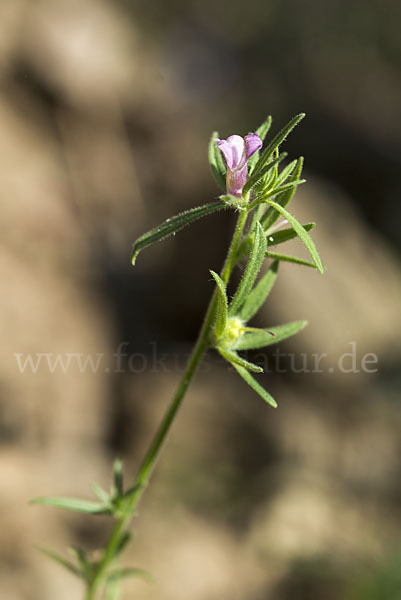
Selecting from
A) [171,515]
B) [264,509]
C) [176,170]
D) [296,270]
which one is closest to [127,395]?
[171,515]

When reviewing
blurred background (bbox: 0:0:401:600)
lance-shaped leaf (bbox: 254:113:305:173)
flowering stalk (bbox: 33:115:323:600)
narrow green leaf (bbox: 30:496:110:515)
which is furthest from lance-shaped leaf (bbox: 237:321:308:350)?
blurred background (bbox: 0:0:401:600)

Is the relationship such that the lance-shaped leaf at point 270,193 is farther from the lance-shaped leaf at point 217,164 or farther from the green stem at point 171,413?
the lance-shaped leaf at point 217,164

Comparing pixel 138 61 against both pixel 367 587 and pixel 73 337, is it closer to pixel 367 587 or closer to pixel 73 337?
pixel 73 337

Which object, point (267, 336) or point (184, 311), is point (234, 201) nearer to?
point (267, 336)

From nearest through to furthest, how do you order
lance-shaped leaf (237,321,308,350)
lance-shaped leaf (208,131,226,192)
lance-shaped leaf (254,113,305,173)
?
lance-shaped leaf (254,113,305,173), lance-shaped leaf (208,131,226,192), lance-shaped leaf (237,321,308,350)

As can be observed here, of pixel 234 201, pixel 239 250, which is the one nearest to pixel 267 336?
pixel 239 250

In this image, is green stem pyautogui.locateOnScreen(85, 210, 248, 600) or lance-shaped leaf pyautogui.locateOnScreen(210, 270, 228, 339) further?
green stem pyautogui.locateOnScreen(85, 210, 248, 600)

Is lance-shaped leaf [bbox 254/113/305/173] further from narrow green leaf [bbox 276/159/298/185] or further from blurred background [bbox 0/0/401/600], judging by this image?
blurred background [bbox 0/0/401/600]
